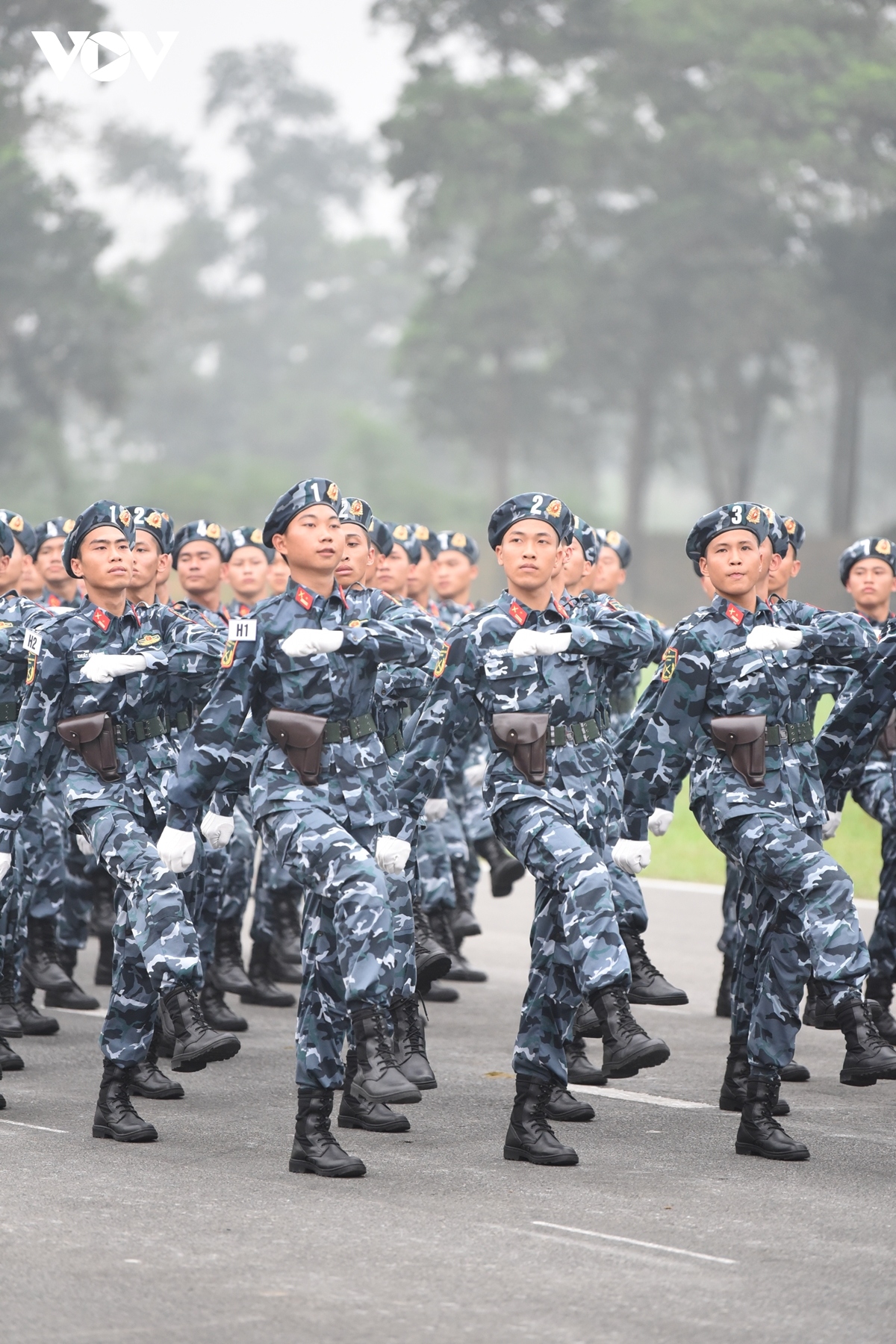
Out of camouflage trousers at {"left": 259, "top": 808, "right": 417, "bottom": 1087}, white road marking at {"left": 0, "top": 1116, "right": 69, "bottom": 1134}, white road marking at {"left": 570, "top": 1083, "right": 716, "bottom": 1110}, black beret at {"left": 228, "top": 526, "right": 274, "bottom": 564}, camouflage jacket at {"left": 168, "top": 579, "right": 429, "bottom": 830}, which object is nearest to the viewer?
camouflage trousers at {"left": 259, "top": 808, "right": 417, "bottom": 1087}

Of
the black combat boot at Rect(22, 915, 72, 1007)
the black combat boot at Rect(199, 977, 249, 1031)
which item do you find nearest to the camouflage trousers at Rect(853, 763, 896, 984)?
the black combat boot at Rect(199, 977, 249, 1031)

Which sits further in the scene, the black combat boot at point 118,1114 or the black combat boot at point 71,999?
the black combat boot at point 71,999

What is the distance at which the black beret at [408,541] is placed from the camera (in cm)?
1108

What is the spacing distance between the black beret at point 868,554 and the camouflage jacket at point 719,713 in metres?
2.62

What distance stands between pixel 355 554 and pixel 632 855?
2382 millimetres

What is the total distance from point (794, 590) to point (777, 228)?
29.0 feet

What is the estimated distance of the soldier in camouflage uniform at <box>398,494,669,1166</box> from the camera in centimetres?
656

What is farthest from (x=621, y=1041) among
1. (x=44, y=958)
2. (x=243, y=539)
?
(x=243, y=539)

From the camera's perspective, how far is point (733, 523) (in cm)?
732

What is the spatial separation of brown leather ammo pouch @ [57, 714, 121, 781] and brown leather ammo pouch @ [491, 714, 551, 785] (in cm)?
147

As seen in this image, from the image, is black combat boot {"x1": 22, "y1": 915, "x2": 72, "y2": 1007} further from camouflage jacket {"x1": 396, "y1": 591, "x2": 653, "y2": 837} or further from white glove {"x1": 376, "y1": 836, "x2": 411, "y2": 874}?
white glove {"x1": 376, "y1": 836, "x2": 411, "y2": 874}

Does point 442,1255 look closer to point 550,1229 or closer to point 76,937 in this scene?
point 550,1229

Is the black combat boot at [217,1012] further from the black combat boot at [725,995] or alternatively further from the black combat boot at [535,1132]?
the black combat boot at [535,1132]

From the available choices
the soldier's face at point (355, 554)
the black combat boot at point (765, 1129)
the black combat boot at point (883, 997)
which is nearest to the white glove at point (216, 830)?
the soldier's face at point (355, 554)
